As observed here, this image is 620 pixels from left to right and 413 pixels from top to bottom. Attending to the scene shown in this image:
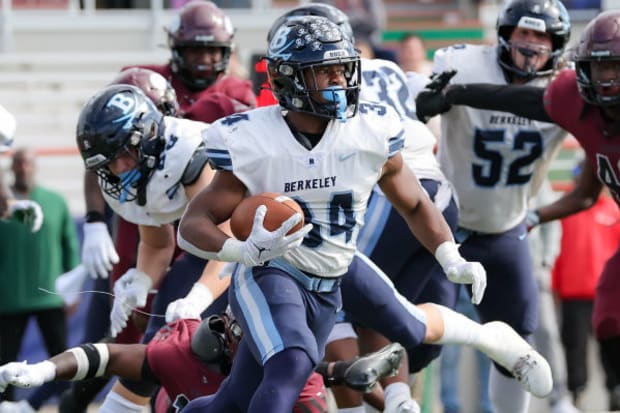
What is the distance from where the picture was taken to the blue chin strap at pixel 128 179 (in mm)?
5082

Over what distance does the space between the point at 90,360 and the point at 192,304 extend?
0.45 meters

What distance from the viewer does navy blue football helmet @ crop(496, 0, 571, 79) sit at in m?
5.52

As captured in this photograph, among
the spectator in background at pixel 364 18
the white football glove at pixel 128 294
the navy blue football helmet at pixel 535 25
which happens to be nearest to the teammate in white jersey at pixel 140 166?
the white football glove at pixel 128 294

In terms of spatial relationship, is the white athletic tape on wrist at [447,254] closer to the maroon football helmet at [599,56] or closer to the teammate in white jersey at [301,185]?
the teammate in white jersey at [301,185]

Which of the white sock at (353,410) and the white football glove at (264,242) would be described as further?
the white sock at (353,410)

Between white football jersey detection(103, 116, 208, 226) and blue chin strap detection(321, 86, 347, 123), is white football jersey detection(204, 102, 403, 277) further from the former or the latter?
white football jersey detection(103, 116, 208, 226)

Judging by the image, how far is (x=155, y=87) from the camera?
5.60 meters

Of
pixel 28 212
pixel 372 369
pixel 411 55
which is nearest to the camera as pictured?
pixel 372 369

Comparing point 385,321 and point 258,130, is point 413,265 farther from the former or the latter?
point 258,130

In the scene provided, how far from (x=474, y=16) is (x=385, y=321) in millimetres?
7531

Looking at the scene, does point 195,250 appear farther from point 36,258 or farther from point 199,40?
point 36,258

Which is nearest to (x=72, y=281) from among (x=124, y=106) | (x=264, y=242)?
(x=124, y=106)

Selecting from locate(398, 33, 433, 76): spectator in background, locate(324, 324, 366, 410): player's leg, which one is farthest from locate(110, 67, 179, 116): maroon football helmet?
locate(398, 33, 433, 76): spectator in background

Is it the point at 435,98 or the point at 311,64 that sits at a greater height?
the point at 311,64
